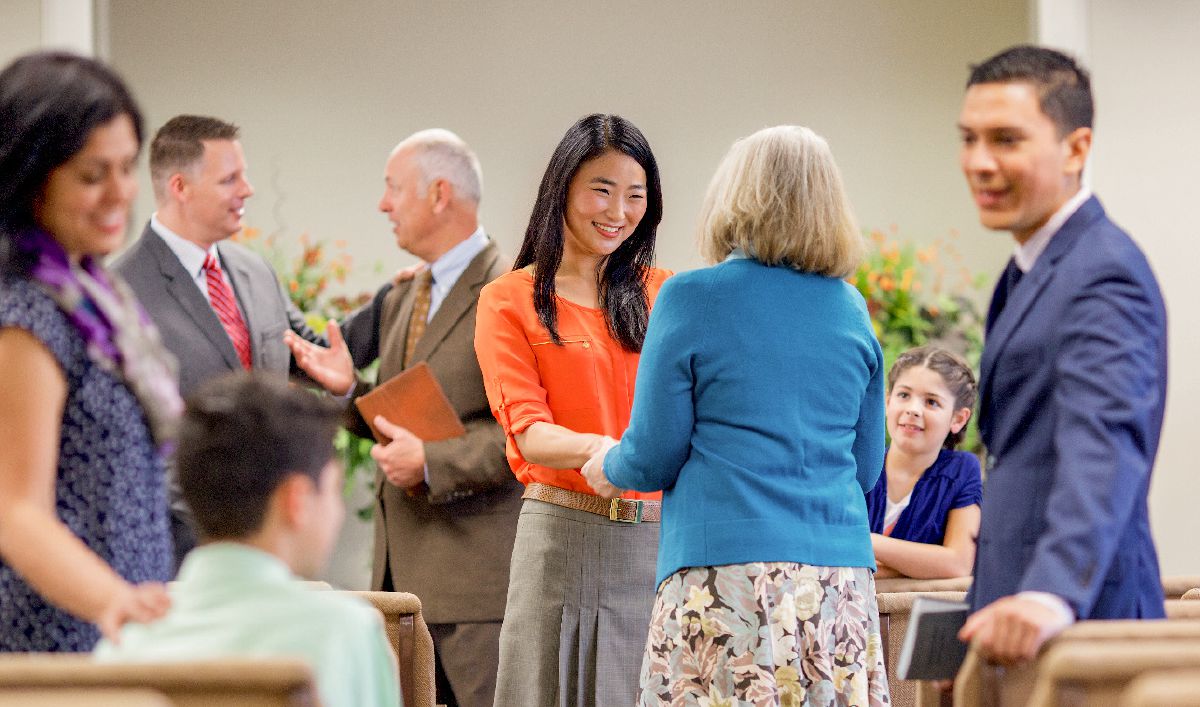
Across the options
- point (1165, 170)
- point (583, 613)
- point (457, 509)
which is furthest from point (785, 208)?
point (1165, 170)

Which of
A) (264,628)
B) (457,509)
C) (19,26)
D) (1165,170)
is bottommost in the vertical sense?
(457,509)

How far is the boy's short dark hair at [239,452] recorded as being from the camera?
1.58 meters

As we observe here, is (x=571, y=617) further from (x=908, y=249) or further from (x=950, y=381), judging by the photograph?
(x=908, y=249)

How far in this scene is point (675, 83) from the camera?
666cm

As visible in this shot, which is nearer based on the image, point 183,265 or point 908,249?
point 183,265

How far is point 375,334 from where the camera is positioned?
415cm

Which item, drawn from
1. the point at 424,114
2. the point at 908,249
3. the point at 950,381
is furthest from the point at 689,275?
the point at 424,114

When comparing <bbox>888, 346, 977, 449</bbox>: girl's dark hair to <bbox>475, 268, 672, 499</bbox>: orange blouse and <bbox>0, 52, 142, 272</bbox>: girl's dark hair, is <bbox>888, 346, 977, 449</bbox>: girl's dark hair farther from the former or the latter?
<bbox>0, 52, 142, 272</bbox>: girl's dark hair

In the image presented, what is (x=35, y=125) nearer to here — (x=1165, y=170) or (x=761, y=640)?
(x=761, y=640)

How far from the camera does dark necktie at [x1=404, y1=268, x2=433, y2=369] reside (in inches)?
152

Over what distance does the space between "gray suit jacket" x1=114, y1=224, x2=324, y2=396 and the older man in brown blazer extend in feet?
0.32

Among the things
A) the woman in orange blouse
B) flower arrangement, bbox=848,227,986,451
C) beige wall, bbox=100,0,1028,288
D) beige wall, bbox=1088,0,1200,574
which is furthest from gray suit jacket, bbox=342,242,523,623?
beige wall, bbox=100,0,1028,288

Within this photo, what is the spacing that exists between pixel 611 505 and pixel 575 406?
208 millimetres

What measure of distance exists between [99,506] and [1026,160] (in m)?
1.21
